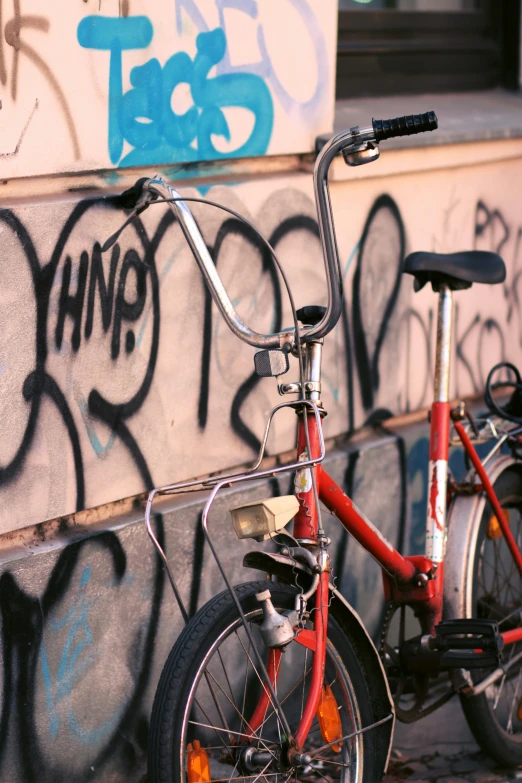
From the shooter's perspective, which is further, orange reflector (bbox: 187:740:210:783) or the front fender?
the front fender

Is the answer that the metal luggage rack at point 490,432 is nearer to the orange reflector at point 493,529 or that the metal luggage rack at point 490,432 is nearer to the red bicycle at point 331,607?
the red bicycle at point 331,607

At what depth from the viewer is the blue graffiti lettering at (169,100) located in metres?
2.78

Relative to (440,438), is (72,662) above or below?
below

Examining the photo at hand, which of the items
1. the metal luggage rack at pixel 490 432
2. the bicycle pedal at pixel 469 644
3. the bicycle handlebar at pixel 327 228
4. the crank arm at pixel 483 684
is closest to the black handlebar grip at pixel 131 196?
the bicycle handlebar at pixel 327 228

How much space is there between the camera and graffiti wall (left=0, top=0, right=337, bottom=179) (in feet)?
8.46

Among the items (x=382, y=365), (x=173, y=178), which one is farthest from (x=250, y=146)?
(x=382, y=365)

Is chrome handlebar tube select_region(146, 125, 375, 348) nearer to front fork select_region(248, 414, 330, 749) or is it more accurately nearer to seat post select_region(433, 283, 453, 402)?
front fork select_region(248, 414, 330, 749)

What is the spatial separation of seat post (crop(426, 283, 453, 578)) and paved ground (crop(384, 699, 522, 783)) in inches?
27.6

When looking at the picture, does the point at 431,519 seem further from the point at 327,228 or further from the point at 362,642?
the point at 327,228

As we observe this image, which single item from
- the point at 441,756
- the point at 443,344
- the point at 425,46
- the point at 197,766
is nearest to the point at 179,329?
the point at 443,344

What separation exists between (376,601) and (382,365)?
2.73 feet

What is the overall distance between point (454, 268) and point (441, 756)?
4.86 ft

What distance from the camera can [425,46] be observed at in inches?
171

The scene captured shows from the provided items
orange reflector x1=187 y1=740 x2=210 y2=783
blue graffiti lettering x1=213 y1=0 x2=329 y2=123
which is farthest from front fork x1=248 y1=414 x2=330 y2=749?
blue graffiti lettering x1=213 y1=0 x2=329 y2=123
